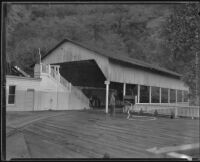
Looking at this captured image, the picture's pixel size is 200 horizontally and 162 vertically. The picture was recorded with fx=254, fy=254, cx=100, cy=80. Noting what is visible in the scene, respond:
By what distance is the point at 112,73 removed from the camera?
21.3 meters

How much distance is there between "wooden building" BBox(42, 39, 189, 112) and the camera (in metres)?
21.4

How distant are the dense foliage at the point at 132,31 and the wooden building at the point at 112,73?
1.13 m

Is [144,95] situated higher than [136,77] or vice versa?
[136,77]

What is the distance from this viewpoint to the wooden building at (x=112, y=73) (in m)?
21.4

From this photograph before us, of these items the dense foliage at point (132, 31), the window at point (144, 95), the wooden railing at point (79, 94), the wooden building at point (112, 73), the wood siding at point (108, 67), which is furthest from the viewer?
the window at point (144, 95)

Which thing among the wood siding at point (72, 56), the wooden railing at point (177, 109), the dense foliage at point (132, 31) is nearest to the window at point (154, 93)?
the wooden railing at point (177, 109)

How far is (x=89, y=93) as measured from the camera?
28.9 metres

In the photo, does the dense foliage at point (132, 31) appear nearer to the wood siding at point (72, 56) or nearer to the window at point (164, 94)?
the wood siding at point (72, 56)

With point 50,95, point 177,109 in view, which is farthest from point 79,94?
point 177,109

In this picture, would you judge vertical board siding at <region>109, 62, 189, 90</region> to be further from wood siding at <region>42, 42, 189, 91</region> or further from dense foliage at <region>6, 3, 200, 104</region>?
dense foliage at <region>6, 3, 200, 104</region>

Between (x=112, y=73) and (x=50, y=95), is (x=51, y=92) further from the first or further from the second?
(x=112, y=73)

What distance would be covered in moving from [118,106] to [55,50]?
1032cm

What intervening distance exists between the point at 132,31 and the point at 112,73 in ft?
12.5

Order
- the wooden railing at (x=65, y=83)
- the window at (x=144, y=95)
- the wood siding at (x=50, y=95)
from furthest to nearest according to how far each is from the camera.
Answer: the window at (x=144, y=95)
the wooden railing at (x=65, y=83)
the wood siding at (x=50, y=95)
